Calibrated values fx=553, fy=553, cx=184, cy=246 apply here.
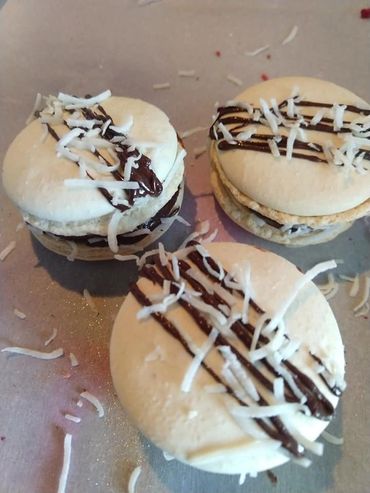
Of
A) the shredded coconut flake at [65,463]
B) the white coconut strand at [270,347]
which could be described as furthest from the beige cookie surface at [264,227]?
the shredded coconut flake at [65,463]

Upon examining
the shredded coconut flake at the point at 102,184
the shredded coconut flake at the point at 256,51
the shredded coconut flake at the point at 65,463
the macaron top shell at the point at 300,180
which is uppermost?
the shredded coconut flake at the point at 256,51

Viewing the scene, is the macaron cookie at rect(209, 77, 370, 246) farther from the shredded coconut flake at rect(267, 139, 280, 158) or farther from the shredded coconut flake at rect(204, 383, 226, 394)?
the shredded coconut flake at rect(204, 383, 226, 394)

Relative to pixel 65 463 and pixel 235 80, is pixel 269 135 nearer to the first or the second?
pixel 235 80

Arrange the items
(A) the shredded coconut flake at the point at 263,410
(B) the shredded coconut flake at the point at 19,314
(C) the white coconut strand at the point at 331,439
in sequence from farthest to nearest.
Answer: (B) the shredded coconut flake at the point at 19,314 → (C) the white coconut strand at the point at 331,439 → (A) the shredded coconut flake at the point at 263,410

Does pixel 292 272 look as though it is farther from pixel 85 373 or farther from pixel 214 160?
pixel 85 373

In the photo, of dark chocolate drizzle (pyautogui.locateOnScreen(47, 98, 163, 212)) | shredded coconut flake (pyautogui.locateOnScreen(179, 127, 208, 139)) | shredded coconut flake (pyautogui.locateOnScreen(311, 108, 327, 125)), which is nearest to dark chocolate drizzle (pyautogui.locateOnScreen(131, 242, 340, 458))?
dark chocolate drizzle (pyautogui.locateOnScreen(47, 98, 163, 212))

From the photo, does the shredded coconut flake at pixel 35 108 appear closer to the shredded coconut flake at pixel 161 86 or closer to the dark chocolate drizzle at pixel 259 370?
the shredded coconut flake at pixel 161 86
